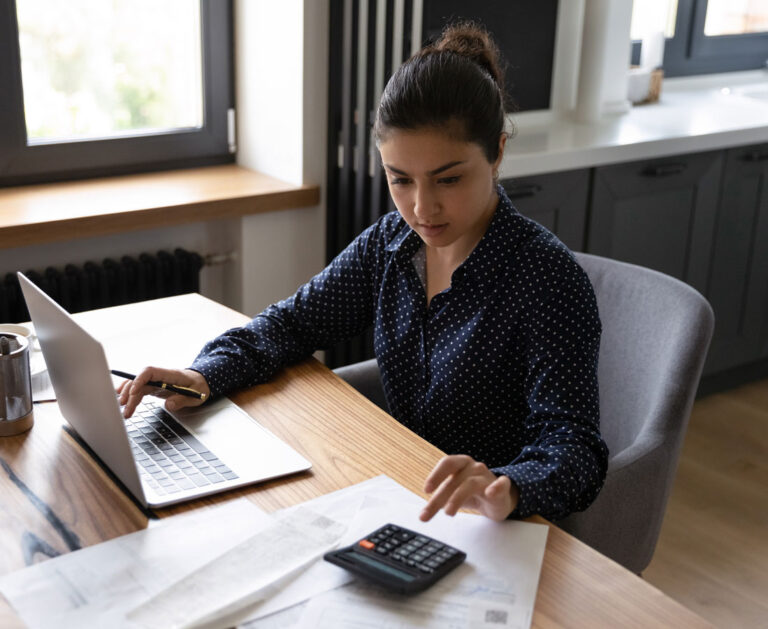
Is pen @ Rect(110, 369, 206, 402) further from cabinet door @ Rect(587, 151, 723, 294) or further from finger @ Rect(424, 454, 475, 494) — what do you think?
A: cabinet door @ Rect(587, 151, 723, 294)

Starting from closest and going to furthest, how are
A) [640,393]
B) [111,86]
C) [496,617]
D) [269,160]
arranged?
[496,617]
[640,393]
[111,86]
[269,160]

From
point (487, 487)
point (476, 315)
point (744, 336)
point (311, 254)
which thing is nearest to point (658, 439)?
point (476, 315)

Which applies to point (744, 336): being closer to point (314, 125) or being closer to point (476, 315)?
point (314, 125)

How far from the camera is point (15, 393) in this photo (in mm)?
1323

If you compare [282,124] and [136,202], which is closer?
[136,202]

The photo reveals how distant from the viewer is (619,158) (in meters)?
2.79

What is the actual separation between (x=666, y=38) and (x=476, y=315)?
8.52 feet

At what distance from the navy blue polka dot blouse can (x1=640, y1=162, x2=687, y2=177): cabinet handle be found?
4.79 ft

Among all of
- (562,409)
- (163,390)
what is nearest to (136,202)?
(163,390)

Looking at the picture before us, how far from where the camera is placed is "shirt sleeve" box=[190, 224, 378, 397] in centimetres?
157

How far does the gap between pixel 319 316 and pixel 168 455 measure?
443 mm

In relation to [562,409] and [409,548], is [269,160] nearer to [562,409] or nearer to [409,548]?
[562,409]

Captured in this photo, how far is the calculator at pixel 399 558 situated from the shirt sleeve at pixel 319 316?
1.76 ft

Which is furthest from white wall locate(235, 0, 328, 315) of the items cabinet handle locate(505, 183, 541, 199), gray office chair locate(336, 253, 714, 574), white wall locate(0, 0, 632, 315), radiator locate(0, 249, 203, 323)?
gray office chair locate(336, 253, 714, 574)
